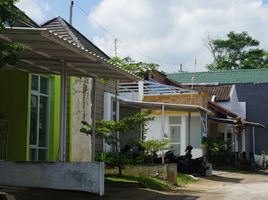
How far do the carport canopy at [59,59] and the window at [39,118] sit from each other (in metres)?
1.59

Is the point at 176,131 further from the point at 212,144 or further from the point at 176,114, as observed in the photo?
the point at 212,144

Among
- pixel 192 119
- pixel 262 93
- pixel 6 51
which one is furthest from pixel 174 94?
pixel 6 51

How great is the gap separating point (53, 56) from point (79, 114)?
6868 millimetres

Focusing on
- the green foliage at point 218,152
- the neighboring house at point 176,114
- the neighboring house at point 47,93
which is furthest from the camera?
the neighboring house at point 176,114

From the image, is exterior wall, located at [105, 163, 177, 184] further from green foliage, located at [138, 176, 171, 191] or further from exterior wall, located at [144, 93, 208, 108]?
exterior wall, located at [144, 93, 208, 108]

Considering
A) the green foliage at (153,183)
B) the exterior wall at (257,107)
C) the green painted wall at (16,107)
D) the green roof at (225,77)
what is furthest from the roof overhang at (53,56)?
the green roof at (225,77)

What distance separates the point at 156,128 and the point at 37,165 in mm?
17874

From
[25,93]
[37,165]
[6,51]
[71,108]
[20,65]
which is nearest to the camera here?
[6,51]

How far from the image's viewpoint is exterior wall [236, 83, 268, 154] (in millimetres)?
41625

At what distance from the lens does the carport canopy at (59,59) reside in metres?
10.8

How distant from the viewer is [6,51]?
913cm

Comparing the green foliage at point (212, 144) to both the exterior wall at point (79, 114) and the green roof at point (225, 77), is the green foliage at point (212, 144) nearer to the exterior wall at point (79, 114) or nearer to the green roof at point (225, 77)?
the exterior wall at point (79, 114)

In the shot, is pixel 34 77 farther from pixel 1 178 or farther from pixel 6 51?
pixel 6 51

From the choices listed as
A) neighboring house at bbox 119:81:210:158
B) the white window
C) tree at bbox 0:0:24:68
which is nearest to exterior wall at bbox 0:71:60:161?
tree at bbox 0:0:24:68
